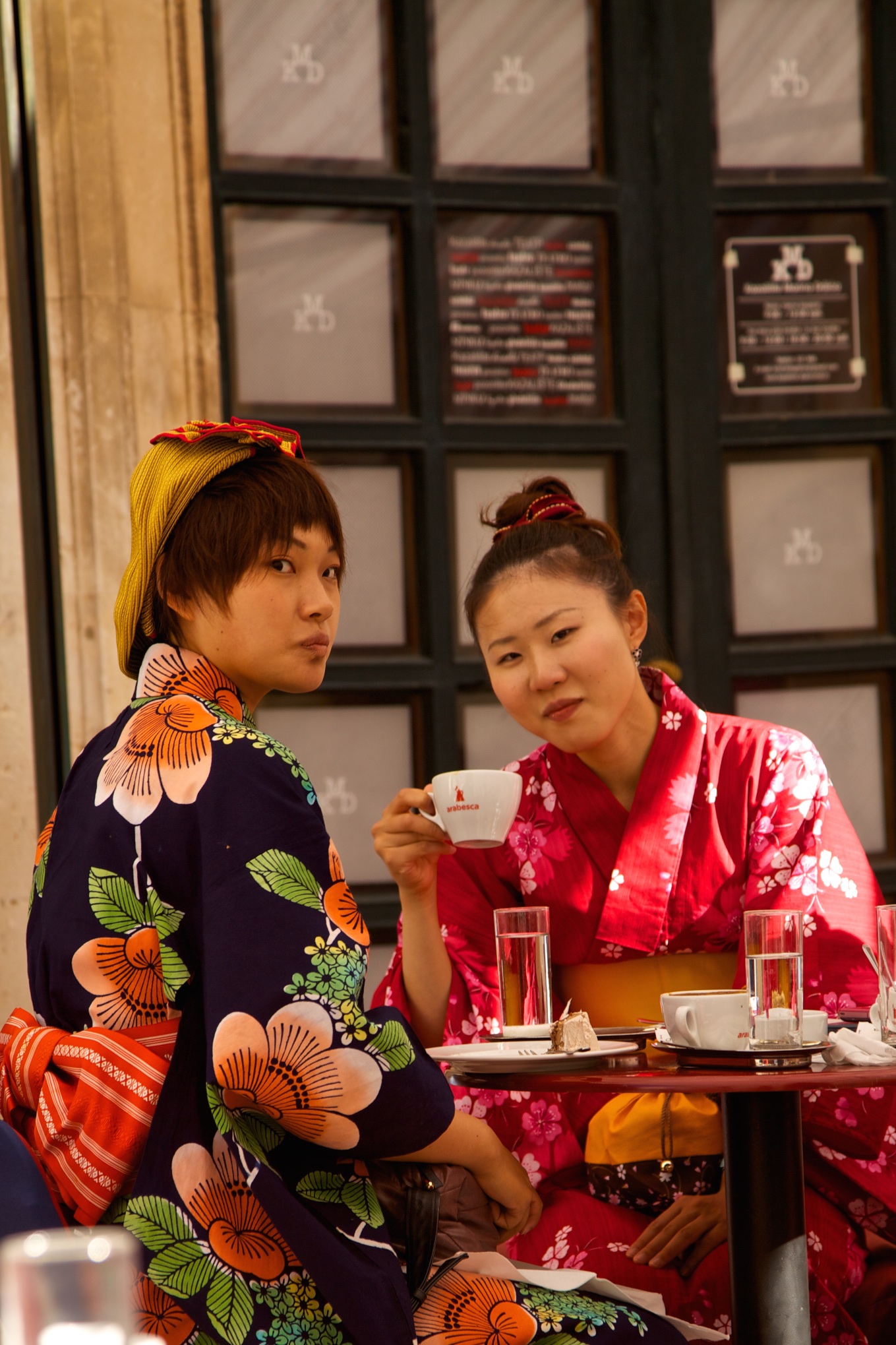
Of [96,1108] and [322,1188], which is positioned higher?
[96,1108]

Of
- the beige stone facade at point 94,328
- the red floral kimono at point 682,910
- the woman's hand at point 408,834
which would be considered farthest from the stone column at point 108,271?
the woman's hand at point 408,834

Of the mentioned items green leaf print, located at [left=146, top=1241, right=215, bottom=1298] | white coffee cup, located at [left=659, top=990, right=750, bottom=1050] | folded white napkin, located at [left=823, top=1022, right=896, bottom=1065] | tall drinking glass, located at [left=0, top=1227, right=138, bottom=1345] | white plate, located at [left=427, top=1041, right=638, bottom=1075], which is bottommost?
green leaf print, located at [left=146, top=1241, right=215, bottom=1298]

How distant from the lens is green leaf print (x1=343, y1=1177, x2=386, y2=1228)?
1.51 metres

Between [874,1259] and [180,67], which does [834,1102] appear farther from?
[180,67]

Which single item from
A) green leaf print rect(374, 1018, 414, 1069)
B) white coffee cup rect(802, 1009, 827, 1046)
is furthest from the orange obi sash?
white coffee cup rect(802, 1009, 827, 1046)

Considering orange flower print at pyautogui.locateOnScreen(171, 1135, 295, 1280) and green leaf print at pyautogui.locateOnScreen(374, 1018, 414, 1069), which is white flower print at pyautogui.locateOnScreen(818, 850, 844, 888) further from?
orange flower print at pyautogui.locateOnScreen(171, 1135, 295, 1280)

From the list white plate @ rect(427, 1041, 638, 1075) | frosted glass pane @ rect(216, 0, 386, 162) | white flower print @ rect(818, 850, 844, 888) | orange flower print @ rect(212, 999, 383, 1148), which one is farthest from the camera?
frosted glass pane @ rect(216, 0, 386, 162)

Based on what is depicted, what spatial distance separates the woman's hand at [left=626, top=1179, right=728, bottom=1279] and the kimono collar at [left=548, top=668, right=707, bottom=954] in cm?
38

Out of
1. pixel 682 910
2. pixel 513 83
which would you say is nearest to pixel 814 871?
pixel 682 910

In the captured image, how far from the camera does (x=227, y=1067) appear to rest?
141 centimetres

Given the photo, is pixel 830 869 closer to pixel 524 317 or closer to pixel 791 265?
pixel 524 317

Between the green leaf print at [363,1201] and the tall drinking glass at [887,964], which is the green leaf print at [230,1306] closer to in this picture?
the green leaf print at [363,1201]

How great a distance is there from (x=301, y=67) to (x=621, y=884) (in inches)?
83.6

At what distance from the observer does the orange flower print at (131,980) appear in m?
1.53
